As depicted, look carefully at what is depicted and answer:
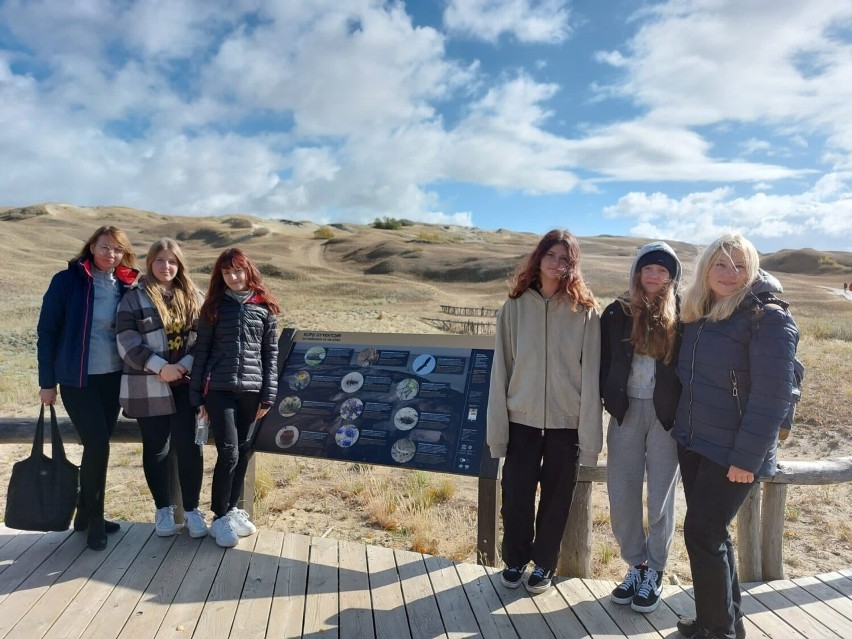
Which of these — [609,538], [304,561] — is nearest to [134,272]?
[304,561]

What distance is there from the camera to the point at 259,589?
3.61 meters

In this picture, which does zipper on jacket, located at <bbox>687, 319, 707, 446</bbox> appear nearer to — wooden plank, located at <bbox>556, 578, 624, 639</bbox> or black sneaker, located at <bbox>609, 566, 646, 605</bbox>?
black sneaker, located at <bbox>609, 566, 646, 605</bbox>

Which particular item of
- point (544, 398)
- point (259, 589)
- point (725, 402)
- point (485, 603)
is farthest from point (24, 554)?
point (725, 402)

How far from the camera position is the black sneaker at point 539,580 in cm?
361

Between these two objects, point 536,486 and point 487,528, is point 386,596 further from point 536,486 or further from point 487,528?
point 536,486

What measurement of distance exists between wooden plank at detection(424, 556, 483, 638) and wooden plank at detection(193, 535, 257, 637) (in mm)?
1138

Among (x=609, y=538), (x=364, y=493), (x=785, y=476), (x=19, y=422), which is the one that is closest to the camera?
(x=785, y=476)

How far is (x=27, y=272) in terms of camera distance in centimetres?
3222

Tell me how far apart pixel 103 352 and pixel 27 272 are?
3402 centimetres

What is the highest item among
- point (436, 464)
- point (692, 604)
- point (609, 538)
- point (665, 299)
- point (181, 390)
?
Result: point (665, 299)

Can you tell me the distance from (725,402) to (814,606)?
59.9 inches

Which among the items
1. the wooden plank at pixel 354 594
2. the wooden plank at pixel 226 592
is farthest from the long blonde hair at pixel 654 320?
the wooden plank at pixel 226 592

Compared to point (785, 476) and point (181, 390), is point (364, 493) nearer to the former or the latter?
point (181, 390)

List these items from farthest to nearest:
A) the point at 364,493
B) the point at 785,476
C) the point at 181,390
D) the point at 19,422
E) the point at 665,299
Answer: the point at 364,493
the point at 19,422
the point at 181,390
the point at 785,476
the point at 665,299
